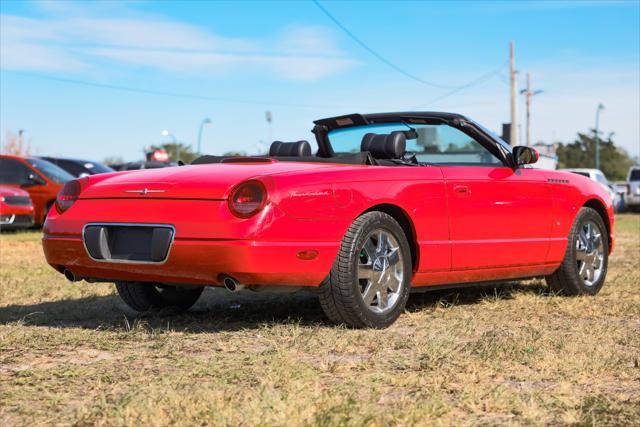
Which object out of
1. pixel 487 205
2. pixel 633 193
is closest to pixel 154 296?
pixel 487 205

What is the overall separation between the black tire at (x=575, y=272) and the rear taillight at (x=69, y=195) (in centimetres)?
372

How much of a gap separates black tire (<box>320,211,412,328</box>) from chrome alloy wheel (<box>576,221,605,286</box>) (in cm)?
238

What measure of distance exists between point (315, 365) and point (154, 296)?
2376 mm

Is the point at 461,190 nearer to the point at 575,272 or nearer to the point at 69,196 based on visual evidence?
the point at 575,272

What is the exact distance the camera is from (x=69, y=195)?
5.59 metres

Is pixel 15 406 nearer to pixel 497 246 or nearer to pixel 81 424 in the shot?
pixel 81 424

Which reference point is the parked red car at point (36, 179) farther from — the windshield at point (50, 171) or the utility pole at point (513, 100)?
the utility pole at point (513, 100)

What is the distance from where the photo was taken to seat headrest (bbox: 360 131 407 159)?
237 inches

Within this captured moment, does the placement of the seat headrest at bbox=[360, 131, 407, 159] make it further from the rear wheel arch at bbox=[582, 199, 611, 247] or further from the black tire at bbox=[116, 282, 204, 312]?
the rear wheel arch at bbox=[582, 199, 611, 247]

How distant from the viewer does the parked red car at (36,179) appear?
1650cm

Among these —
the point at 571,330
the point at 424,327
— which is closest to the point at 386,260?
the point at 424,327

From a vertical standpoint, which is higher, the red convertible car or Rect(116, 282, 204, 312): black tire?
the red convertible car

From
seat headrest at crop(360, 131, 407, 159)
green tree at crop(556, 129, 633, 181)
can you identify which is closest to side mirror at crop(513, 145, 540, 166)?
seat headrest at crop(360, 131, 407, 159)

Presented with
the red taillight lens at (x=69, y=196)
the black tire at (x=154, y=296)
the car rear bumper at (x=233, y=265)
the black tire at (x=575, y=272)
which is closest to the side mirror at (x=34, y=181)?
the black tire at (x=154, y=296)
